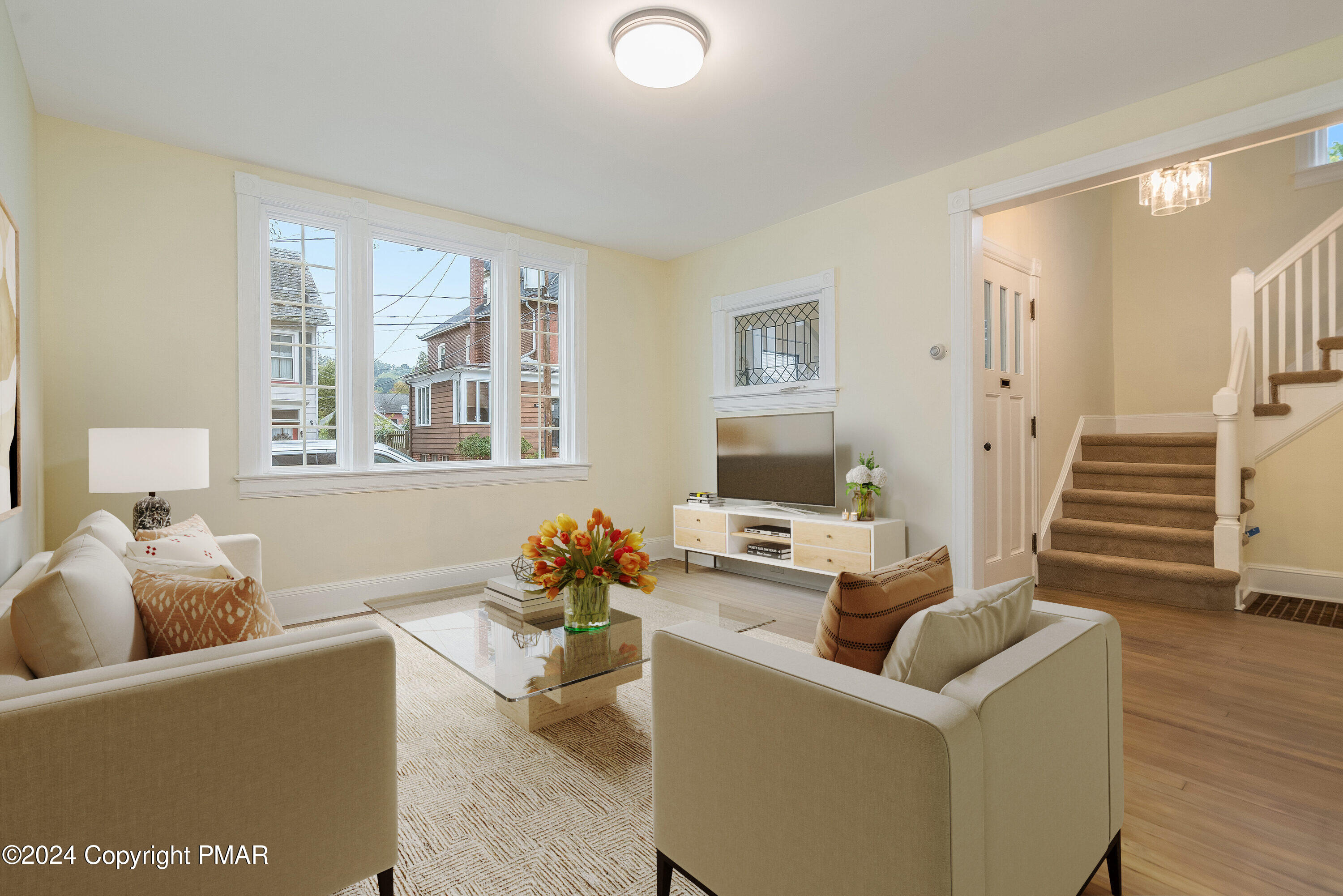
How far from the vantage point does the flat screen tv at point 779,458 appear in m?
4.31

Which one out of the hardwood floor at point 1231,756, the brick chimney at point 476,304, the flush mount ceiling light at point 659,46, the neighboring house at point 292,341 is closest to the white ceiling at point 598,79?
the flush mount ceiling light at point 659,46

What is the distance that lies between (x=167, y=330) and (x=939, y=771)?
13.5ft

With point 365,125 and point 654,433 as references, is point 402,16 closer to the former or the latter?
point 365,125

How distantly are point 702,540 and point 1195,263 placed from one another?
5.07 metres

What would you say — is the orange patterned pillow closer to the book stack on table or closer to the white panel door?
the book stack on table

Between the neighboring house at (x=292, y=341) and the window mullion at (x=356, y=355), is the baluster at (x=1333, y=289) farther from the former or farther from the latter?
the neighboring house at (x=292, y=341)

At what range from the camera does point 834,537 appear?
13.3ft

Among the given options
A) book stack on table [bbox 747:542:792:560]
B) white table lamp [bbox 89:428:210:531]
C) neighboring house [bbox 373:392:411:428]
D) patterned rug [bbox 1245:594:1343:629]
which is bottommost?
patterned rug [bbox 1245:594:1343:629]

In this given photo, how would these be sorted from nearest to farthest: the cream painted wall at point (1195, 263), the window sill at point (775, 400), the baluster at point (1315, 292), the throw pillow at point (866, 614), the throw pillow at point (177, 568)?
the throw pillow at point (866, 614) < the throw pillow at point (177, 568) < the baluster at point (1315, 292) < the window sill at point (775, 400) < the cream painted wall at point (1195, 263)

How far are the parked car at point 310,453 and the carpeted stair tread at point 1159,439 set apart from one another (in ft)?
18.4

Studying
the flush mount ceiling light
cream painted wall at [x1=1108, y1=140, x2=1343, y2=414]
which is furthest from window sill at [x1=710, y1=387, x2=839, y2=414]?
cream painted wall at [x1=1108, y1=140, x2=1343, y2=414]

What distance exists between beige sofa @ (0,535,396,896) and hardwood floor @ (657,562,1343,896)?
1727 millimetres

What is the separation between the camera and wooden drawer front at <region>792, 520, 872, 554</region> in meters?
3.88

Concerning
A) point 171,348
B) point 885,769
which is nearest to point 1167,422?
point 885,769
